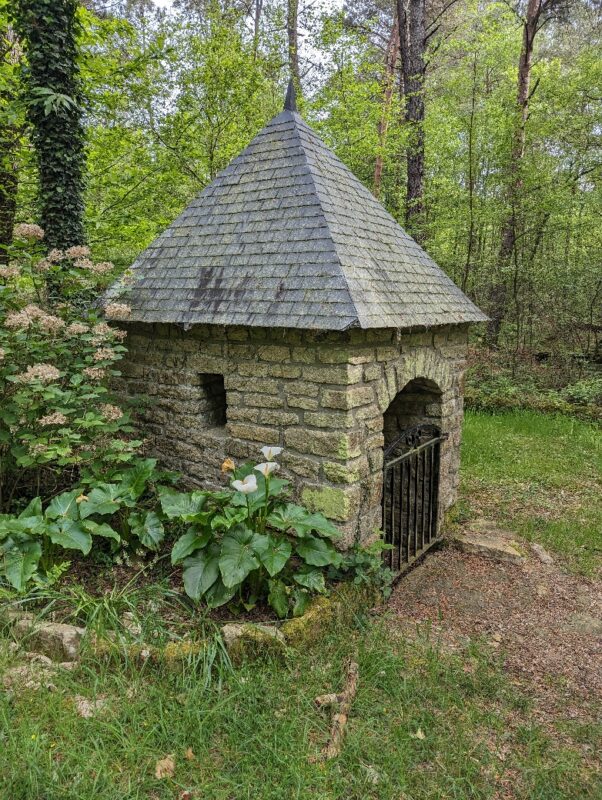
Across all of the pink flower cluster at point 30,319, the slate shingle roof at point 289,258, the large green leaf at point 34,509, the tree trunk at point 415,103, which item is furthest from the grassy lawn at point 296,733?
the tree trunk at point 415,103

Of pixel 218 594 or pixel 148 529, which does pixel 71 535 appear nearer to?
pixel 148 529

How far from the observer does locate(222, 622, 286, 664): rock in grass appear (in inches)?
118

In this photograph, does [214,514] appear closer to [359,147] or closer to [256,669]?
[256,669]

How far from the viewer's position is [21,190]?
6973 millimetres

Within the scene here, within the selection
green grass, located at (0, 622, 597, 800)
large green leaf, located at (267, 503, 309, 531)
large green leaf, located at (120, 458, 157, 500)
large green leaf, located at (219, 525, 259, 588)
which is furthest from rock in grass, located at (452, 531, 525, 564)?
large green leaf, located at (120, 458, 157, 500)

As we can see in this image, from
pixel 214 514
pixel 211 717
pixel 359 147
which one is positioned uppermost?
pixel 359 147

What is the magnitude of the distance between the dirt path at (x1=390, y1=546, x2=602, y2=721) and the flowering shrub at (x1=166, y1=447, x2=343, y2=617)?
37.3 inches

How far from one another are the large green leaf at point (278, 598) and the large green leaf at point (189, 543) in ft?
1.68

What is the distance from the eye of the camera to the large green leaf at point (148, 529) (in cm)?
358

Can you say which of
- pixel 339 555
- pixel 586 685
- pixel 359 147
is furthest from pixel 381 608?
pixel 359 147

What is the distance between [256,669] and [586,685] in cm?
224

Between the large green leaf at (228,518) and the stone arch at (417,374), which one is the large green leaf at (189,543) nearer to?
the large green leaf at (228,518)

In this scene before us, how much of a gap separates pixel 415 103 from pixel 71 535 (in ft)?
34.2

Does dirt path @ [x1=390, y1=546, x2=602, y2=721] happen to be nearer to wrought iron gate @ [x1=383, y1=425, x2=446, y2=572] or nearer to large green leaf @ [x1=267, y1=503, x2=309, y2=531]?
wrought iron gate @ [x1=383, y1=425, x2=446, y2=572]
